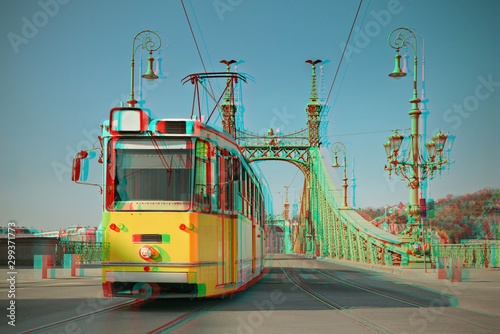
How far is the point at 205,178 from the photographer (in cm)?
867

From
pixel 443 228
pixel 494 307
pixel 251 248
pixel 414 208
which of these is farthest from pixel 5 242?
pixel 443 228

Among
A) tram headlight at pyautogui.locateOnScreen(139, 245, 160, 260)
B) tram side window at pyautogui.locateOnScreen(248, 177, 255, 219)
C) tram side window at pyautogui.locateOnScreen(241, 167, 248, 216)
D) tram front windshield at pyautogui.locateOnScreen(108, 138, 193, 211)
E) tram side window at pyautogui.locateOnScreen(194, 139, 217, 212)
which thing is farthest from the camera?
tram side window at pyautogui.locateOnScreen(248, 177, 255, 219)

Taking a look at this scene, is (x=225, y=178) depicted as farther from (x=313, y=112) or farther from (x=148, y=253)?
(x=313, y=112)

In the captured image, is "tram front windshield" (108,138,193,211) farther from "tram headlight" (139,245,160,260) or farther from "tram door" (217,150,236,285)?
"tram door" (217,150,236,285)

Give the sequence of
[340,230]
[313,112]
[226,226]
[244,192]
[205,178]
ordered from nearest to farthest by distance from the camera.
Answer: [205,178], [226,226], [244,192], [340,230], [313,112]

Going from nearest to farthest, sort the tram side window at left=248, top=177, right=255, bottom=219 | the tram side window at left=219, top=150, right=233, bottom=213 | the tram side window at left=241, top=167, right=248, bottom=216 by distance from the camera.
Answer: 1. the tram side window at left=219, top=150, right=233, bottom=213
2. the tram side window at left=241, top=167, right=248, bottom=216
3. the tram side window at left=248, top=177, right=255, bottom=219

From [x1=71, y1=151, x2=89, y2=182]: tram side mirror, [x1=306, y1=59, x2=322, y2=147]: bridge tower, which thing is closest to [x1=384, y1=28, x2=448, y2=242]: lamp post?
[x1=71, y1=151, x2=89, y2=182]: tram side mirror

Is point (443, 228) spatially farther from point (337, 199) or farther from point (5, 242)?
point (5, 242)

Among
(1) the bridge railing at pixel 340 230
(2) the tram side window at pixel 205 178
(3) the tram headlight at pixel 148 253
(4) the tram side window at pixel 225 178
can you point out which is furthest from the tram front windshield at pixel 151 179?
(1) the bridge railing at pixel 340 230

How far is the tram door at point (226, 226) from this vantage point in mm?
9164

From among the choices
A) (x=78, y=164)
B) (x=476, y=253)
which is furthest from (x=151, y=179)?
(x=476, y=253)

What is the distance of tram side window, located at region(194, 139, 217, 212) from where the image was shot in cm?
851

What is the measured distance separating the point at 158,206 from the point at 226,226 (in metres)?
1.63

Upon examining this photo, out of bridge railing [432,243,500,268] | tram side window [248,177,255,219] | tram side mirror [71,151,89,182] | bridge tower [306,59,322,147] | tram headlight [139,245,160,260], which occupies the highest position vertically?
bridge tower [306,59,322,147]
